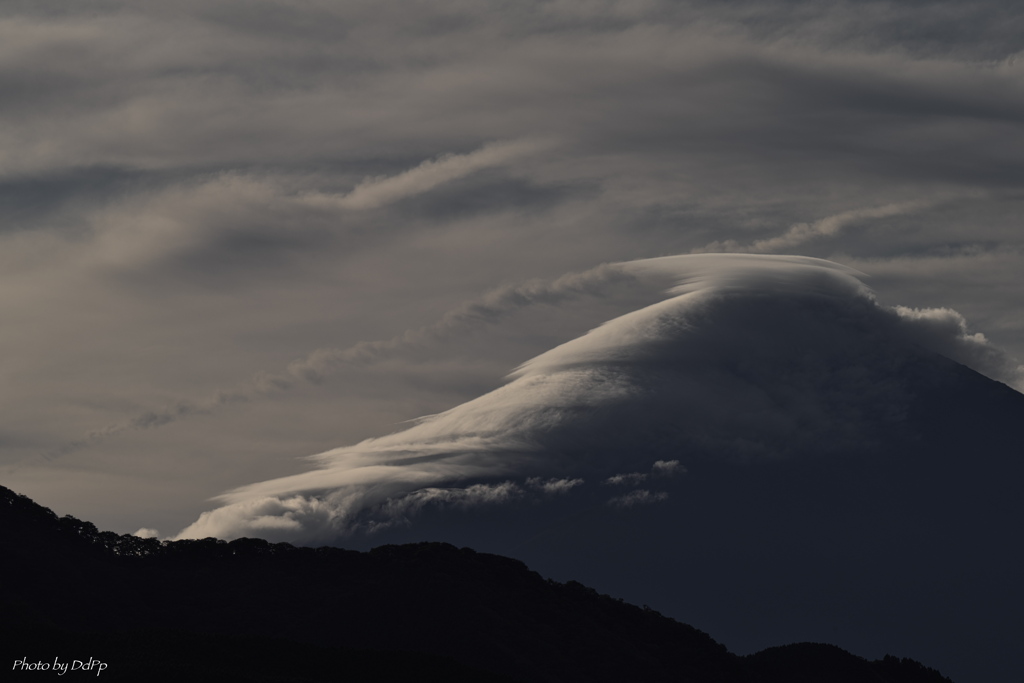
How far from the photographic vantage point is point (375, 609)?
162625 mm

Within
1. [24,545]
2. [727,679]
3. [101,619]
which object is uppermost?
[24,545]

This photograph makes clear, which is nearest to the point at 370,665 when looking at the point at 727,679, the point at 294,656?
the point at 294,656

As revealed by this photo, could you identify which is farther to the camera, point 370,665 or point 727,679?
point 727,679

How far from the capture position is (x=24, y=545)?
149250mm

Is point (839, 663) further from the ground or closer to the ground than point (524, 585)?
closer to the ground

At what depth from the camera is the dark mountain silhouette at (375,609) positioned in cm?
14138

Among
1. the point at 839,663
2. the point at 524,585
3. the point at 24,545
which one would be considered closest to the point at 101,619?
the point at 24,545

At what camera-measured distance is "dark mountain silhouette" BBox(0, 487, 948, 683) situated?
141375mm

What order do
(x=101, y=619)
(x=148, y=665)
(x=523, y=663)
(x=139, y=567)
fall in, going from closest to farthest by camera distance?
(x=148, y=665) → (x=101, y=619) → (x=523, y=663) → (x=139, y=567)

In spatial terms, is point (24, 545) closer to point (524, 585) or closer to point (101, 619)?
point (101, 619)

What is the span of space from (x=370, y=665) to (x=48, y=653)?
31.3 meters

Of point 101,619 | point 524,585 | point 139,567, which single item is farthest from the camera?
point 524,585

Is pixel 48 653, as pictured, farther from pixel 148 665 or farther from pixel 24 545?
pixel 24 545

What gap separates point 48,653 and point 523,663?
219 feet
